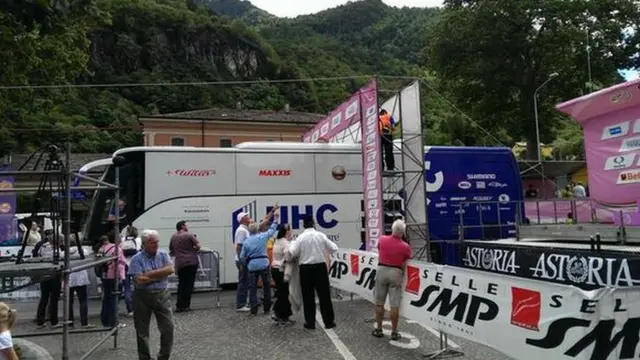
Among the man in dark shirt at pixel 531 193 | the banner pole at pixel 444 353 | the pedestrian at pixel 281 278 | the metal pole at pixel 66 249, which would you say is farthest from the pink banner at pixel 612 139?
the man in dark shirt at pixel 531 193

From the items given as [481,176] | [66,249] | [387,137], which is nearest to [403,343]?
[66,249]

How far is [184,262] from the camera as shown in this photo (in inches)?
446

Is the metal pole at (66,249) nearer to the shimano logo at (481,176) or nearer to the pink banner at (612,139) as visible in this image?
the pink banner at (612,139)

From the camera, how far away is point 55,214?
7148 mm

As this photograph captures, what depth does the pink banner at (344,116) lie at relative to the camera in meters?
13.3

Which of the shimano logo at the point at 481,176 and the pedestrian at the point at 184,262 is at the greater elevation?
the shimano logo at the point at 481,176

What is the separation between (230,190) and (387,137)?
12.9 feet

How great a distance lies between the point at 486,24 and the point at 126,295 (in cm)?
3755

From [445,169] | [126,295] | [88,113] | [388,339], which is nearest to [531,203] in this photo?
[445,169]

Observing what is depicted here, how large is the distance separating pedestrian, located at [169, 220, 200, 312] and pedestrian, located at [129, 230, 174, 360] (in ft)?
12.6

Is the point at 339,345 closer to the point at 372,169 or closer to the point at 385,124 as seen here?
the point at 372,169

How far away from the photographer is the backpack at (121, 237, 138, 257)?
1151 cm

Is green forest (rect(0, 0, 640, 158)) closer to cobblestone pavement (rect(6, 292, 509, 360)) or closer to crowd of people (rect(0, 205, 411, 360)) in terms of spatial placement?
crowd of people (rect(0, 205, 411, 360))

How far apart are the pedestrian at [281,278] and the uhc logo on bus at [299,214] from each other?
3351mm
